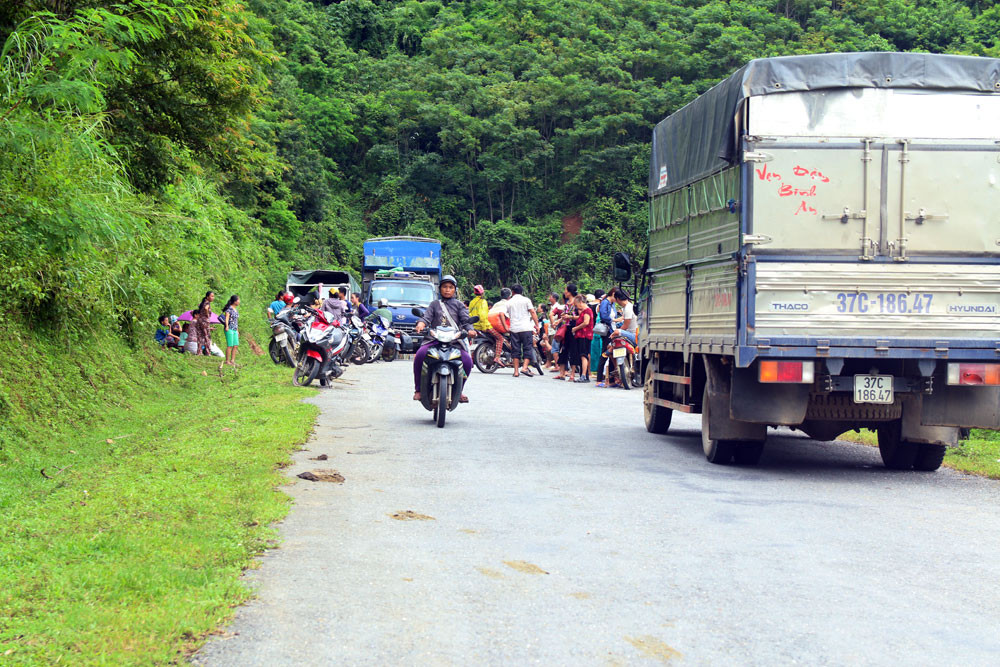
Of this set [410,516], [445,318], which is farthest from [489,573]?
[445,318]

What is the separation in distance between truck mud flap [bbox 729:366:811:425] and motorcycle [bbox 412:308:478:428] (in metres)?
4.45

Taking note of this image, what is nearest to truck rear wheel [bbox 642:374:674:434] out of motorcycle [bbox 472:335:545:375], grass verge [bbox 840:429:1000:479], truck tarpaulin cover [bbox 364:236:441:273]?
grass verge [bbox 840:429:1000:479]

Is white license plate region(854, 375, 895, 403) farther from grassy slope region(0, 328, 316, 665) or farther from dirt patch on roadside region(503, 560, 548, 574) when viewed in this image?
grassy slope region(0, 328, 316, 665)

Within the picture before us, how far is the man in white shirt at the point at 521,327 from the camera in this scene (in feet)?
78.2

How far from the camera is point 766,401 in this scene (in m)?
9.77

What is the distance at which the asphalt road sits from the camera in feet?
15.2

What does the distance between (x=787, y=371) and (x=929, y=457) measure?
213 cm

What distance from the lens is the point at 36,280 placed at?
37.6 ft

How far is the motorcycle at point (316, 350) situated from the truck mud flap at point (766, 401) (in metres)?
10.2

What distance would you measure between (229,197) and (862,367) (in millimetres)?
32094

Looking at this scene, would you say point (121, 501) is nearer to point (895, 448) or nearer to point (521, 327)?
point (895, 448)

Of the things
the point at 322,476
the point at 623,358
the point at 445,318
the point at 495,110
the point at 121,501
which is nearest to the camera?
the point at 121,501

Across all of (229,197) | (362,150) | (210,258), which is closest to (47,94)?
(210,258)

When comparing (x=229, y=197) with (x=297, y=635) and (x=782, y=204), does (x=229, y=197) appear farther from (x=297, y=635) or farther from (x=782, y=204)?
(x=297, y=635)
